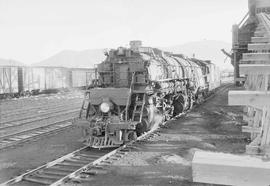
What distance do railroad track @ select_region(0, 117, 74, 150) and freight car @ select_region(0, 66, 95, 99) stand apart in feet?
37.2

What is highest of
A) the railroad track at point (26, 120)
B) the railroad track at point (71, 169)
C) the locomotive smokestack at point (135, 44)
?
the locomotive smokestack at point (135, 44)

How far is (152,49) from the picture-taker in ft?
47.4

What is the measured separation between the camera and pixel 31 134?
44.2 feet

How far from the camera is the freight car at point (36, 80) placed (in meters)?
29.0

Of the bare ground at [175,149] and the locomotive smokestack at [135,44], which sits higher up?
the locomotive smokestack at [135,44]

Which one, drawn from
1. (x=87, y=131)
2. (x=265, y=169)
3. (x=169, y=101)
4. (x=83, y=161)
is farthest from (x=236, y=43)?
(x=265, y=169)

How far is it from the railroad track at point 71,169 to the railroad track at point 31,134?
3.11m

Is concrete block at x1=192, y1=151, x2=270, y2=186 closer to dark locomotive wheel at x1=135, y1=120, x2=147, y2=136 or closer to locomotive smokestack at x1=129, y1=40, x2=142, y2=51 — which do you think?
dark locomotive wheel at x1=135, y1=120, x2=147, y2=136

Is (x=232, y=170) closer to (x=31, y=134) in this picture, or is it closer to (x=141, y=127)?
(x=141, y=127)

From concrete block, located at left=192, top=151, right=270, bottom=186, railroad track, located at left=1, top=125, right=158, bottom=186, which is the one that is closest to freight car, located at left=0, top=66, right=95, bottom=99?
railroad track, located at left=1, top=125, right=158, bottom=186

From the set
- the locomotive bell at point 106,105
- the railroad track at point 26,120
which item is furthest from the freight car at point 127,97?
the railroad track at point 26,120

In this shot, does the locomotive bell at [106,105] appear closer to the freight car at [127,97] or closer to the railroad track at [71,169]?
the freight car at [127,97]

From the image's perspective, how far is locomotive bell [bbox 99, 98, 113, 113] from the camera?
11359 mm

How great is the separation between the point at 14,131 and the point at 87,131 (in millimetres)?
4869
